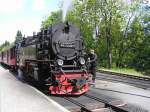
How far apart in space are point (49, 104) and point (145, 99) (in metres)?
3.84

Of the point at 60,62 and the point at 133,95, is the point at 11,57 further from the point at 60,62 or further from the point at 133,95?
the point at 133,95

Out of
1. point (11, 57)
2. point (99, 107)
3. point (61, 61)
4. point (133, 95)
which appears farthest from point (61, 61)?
point (11, 57)

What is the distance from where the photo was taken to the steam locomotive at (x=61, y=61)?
1373 centimetres

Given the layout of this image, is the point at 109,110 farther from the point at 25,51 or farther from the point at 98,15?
the point at 98,15

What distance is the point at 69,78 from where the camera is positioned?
13.8m

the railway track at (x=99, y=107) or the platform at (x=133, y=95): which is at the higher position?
the platform at (x=133, y=95)

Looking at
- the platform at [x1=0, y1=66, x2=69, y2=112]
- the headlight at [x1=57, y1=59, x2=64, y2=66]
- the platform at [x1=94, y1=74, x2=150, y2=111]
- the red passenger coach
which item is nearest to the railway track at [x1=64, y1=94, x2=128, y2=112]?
the platform at [x1=0, y1=66, x2=69, y2=112]

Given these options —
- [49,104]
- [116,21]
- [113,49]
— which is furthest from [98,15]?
[49,104]

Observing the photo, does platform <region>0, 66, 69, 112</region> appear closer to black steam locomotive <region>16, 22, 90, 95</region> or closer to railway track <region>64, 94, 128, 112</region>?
railway track <region>64, 94, 128, 112</region>

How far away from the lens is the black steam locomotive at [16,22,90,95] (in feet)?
45.1

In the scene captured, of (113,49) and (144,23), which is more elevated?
(144,23)

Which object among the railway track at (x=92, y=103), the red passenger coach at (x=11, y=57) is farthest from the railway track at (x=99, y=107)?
the red passenger coach at (x=11, y=57)

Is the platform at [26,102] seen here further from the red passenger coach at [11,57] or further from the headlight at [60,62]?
the red passenger coach at [11,57]

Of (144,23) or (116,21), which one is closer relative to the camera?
(116,21)
